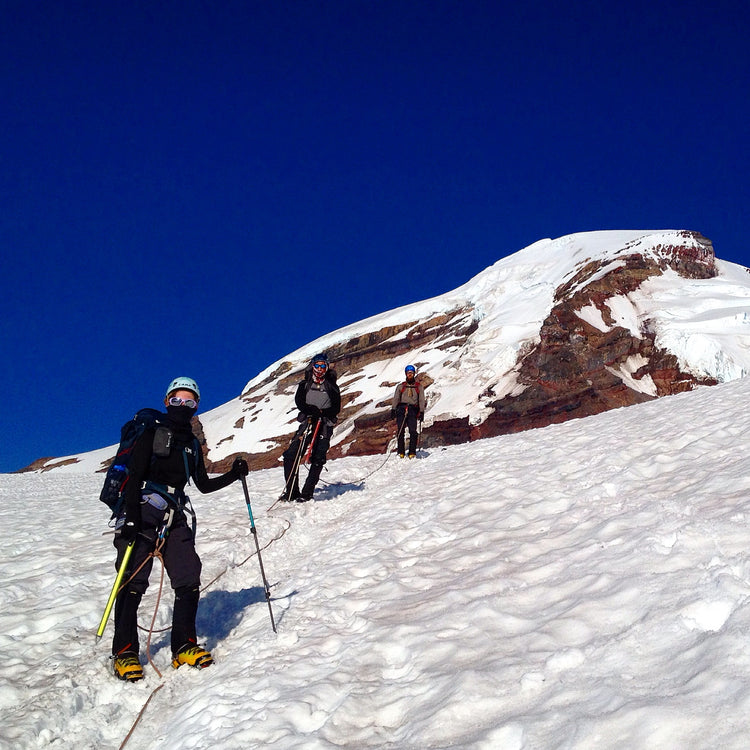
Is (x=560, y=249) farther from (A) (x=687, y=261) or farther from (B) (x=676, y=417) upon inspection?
(B) (x=676, y=417)

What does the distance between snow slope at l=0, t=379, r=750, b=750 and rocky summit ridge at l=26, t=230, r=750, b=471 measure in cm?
3769

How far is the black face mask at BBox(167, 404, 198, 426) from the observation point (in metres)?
5.60

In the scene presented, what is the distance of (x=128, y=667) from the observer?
472cm

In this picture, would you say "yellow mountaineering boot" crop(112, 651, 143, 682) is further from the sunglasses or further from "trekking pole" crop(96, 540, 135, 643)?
the sunglasses

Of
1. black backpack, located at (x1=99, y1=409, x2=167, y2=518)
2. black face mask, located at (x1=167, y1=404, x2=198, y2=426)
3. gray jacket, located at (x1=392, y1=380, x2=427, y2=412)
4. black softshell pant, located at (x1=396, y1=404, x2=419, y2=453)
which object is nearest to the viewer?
black backpack, located at (x1=99, y1=409, x2=167, y2=518)

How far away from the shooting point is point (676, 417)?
1147 centimetres

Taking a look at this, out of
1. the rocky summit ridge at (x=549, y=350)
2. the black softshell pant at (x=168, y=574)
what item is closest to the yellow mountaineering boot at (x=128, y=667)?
the black softshell pant at (x=168, y=574)

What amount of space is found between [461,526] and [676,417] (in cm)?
619

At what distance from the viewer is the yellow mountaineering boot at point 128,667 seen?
15.4 ft

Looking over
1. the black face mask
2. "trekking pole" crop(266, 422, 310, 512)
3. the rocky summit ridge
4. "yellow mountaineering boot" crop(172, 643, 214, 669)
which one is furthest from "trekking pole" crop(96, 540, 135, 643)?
the rocky summit ridge

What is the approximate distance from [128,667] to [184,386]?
2.55 metres

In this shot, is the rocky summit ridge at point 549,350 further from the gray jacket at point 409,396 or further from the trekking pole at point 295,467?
Result: the trekking pole at point 295,467

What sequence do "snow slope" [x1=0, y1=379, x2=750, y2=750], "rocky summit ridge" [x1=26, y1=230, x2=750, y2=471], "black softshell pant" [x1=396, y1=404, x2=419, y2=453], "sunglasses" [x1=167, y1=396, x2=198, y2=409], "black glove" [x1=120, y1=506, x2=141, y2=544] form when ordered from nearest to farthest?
1. "snow slope" [x1=0, y1=379, x2=750, y2=750]
2. "black glove" [x1=120, y1=506, x2=141, y2=544]
3. "sunglasses" [x1=167, y1=396, x2=198, y2=409]
4. "black softshell pant" [x1=396, y1=404, x2=419, y2=453]
5. "rocky summit ridge" [x1=26, y1=230, x2=750, y2=471]

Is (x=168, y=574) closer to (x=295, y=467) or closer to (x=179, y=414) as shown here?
(x=179, y=414)
